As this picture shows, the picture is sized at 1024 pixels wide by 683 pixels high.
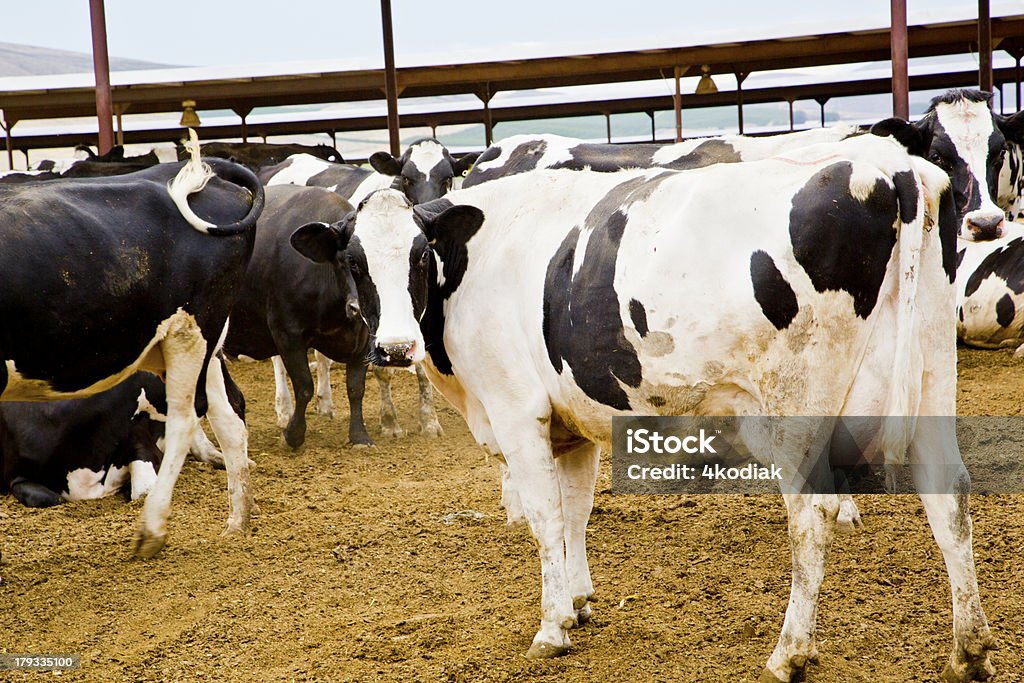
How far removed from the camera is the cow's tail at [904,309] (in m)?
3.27

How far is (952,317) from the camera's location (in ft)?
11.6

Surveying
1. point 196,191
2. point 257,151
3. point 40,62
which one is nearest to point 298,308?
point 196,191

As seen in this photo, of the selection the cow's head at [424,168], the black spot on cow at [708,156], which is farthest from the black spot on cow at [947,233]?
the cow's head at [424,168]

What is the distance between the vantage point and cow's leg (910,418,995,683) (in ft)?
11.2

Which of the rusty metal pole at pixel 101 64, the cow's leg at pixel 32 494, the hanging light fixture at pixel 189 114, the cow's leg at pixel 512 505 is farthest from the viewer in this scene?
the hanging light fixture at pixel 189 114

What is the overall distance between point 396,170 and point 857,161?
728cm

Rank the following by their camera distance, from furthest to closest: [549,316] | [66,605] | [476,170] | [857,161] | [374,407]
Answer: [374,407] → [476,170] → [66,605] → [549,316] → [857,161]

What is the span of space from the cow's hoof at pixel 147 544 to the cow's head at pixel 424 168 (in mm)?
5163

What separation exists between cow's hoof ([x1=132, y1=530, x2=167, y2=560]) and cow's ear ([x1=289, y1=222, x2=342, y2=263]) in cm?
186

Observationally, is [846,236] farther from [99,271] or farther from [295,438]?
[295,438]

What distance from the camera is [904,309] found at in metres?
3.27

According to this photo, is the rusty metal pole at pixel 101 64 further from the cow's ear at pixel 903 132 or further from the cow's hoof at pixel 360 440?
the cow's ear at pixel 903 132


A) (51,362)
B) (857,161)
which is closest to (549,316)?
(857,161)

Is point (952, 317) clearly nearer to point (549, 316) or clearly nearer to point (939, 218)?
point (939, 218)
